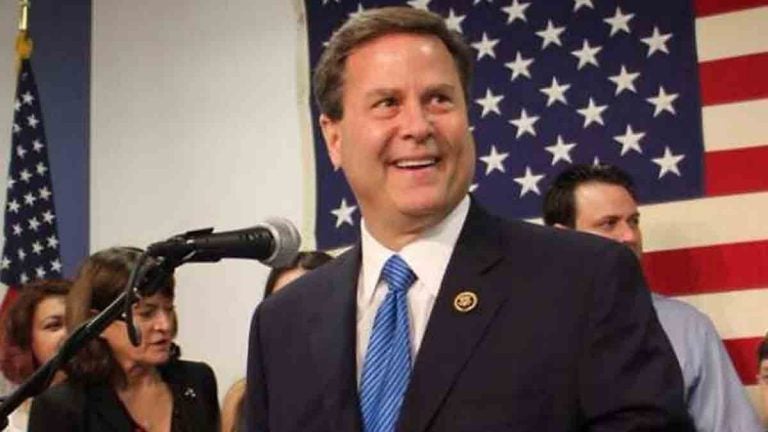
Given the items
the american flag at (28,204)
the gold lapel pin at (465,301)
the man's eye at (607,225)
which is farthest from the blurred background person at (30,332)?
the gold lapel pin at (465,301)

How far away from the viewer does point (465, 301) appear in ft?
4.93

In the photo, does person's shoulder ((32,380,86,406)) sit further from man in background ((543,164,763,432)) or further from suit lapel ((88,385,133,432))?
man in background ((543,164,763,432))

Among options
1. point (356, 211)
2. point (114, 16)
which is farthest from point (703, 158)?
point (114, 16)

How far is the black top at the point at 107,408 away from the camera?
9.04 ft

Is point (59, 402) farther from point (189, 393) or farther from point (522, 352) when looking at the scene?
point (522, 352)

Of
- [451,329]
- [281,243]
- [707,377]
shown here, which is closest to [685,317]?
[707,377]

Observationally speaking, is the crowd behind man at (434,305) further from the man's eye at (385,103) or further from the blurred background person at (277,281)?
the blurred background person at (277,281)

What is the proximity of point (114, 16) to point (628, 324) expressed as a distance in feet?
11.5

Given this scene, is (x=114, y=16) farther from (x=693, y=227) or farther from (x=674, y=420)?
(x=674, y=420)

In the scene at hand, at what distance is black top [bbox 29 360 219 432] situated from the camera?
108 inches

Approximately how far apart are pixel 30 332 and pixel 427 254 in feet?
7.32

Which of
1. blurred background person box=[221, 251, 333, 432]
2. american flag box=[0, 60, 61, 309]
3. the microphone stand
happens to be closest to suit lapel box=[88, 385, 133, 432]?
blurred background person box=[221, 251, 333, 432]

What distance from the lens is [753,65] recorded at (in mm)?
3301

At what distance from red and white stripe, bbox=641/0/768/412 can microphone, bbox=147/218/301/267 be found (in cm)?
184
